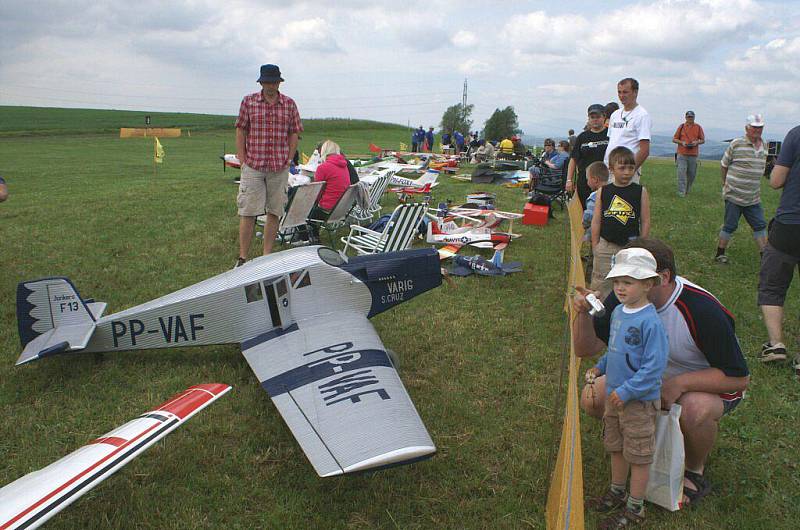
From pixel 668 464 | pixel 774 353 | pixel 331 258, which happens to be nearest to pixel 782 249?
pixel 774 353

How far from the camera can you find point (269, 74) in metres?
6.16

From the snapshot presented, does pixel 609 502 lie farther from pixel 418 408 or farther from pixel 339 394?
pixel 339 394

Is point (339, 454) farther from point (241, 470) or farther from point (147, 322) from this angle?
point (147, 322)

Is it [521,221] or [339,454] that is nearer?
[339,454]

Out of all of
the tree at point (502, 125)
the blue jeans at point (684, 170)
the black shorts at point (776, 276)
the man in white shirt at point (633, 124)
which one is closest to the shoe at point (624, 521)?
the black shorts at point (776, 276)

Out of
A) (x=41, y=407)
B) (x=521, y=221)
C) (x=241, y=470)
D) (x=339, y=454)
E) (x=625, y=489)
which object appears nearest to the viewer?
(x=339, y=454)

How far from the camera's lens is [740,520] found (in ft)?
9.72

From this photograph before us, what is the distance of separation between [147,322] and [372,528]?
2644 millimetres

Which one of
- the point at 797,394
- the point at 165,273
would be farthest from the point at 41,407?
the point at 797,394

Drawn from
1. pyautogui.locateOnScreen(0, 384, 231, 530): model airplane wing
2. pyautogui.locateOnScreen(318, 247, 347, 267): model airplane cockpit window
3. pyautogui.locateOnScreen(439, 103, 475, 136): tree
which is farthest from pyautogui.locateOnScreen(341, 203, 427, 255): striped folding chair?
pyautogui.locateOnScreen(439, 103, 475, 136): tree

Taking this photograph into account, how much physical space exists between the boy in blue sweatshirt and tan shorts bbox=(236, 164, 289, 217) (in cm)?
495

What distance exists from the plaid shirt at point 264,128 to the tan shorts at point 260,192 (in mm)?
116

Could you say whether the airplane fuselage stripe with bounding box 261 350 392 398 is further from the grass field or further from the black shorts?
the black shorts

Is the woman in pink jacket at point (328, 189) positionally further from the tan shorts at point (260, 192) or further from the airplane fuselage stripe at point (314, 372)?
the airplane fuselage stripe at point (314, 372)
